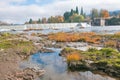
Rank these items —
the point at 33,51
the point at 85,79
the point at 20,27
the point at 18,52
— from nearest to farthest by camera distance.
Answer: the point at 85,79, the point at 18,52, the point at 33,51, the point at 20,27

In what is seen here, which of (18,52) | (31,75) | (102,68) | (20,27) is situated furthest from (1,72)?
(20,27)

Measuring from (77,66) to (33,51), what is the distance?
52.8ft

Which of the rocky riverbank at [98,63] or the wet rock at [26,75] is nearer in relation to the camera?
the wet rock at [26,75]

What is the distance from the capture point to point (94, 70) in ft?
101

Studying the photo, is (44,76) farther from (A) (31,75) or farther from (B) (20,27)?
(B) (20,27)

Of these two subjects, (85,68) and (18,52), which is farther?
(18,52)

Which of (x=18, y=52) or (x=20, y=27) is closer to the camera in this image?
(x=18, y=52)

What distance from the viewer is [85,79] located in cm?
2711

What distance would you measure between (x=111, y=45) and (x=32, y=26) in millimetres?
149578

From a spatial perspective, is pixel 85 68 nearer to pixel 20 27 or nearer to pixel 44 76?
pixel 44 76

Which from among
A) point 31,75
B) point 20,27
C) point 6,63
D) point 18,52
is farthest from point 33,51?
point 20,27

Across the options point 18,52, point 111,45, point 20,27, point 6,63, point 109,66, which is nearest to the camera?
point 109,66

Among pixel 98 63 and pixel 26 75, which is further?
pixel 98 63

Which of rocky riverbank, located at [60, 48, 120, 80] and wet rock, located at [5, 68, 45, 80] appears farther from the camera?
rocky riverbank, located at [60, 48, 120, 80]
